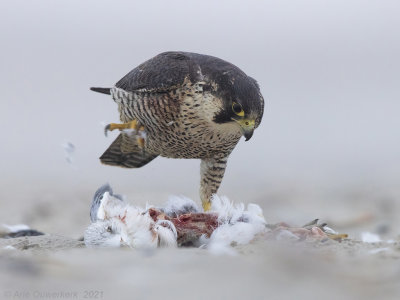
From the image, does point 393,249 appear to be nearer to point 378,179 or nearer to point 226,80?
point 226,80

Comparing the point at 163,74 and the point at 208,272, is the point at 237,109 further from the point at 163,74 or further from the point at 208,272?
the point at 208,272

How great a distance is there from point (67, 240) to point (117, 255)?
1.34 metres

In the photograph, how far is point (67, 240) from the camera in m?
4.89

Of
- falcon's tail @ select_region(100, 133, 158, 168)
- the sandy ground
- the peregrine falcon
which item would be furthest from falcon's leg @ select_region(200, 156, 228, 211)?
the sandy ground

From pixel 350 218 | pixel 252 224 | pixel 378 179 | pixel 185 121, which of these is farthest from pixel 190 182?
pixel 252 224

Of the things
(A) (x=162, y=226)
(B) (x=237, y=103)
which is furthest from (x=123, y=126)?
(A) (x=162, y=226)

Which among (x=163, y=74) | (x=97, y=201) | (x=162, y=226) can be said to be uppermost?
(x=163, y=74)

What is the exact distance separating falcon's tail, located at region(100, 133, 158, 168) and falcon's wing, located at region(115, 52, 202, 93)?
0.57 m

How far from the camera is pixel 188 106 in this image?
525 centimetres

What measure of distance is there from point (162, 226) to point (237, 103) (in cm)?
114

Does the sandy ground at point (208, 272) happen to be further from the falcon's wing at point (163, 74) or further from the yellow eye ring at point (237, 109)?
the falcon's wing at point (163, 74)

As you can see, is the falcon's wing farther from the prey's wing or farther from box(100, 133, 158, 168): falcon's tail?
the prey's wing

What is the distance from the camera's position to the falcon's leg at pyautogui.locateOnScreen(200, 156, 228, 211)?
6.05m

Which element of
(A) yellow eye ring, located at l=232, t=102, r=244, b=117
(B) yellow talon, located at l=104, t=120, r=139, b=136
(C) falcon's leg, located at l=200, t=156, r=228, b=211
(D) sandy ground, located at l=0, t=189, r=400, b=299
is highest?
(A) yellow eye ring, located at l=232, t=102, r=244, b=117
